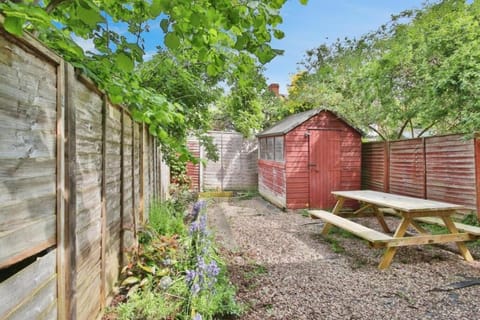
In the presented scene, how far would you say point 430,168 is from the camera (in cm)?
594

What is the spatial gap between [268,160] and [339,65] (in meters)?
3.77

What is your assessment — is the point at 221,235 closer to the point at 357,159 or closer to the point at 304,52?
the point at 357,159

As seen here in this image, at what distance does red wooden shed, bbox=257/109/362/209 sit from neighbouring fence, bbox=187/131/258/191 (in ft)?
10.2

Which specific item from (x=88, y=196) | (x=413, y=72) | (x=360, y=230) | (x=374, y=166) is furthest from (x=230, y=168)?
(x=88, y=196)

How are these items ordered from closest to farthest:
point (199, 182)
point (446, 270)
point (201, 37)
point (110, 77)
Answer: point (201, 37) < point (110, 77) < point (446, 270) < point (199, 182)

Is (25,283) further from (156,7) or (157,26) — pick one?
(157,26)

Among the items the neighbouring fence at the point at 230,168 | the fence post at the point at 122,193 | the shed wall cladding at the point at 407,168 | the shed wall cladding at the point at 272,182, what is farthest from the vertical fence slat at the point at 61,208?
the neighbouring fence at the point at 230,168

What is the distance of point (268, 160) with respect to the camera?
913 cm

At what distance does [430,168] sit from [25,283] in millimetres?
6744

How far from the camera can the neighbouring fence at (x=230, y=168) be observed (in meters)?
10.4

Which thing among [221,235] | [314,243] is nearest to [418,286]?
[314,243]

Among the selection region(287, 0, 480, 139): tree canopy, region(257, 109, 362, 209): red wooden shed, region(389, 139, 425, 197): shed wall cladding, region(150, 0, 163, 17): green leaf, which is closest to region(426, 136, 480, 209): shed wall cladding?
region(389, 139, 425, 197): shed wall cladding

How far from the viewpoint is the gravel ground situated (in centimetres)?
270

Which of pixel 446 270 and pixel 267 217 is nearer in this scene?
pixel 446 270
